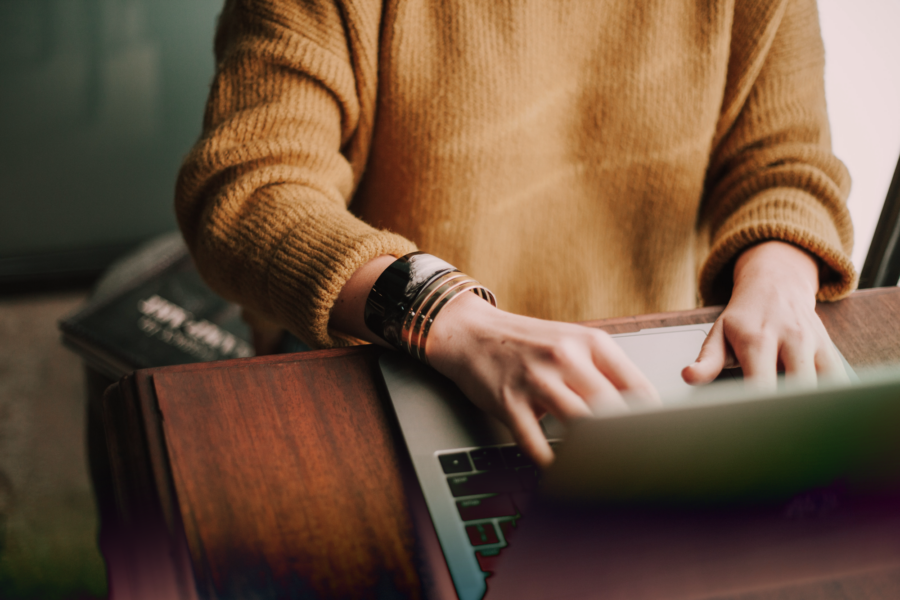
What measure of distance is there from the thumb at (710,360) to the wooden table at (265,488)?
15 cm

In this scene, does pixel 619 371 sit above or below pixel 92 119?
above

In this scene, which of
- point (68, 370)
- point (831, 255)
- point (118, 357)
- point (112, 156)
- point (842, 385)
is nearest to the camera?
point (842, 385)

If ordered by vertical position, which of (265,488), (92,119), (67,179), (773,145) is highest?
(773,145)

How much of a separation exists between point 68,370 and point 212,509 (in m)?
1.50

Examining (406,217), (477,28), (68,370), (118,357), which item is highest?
(477,28)

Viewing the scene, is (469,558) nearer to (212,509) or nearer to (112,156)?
(212,509)

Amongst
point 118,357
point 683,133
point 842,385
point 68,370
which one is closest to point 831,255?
point 683,133

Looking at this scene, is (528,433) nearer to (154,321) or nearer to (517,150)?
(517,150)

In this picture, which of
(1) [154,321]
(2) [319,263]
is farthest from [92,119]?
(2) [319,263]

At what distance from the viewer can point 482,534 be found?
0.34 m

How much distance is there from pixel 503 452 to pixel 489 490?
31 mm

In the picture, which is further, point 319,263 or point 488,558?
point 319,263

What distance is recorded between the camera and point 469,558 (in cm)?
32

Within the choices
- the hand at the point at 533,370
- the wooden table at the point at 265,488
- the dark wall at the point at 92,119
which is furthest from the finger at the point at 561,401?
the dark wall at the point at 92,119
